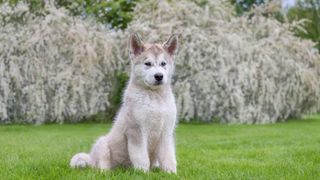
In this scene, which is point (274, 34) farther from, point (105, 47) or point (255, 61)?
point (105, 47)

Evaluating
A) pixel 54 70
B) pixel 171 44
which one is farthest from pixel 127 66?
pixel 171 44

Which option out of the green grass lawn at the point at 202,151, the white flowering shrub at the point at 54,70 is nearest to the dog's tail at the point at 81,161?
the green grass lawn at the point at 202,151

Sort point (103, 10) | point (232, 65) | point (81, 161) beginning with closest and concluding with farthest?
point (81, 161), point (232, 65), point (103, 10)

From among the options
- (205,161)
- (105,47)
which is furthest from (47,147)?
(105,47)

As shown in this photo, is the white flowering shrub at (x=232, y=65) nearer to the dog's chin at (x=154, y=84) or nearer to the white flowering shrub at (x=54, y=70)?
the white flowering shrub at (x=54, y=70)

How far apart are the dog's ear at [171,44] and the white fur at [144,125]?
58 mm

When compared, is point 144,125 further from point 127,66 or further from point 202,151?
point 127,66

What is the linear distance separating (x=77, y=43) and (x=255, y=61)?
4303mm

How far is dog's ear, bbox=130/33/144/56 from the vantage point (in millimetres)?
5223

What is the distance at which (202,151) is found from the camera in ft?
26.3

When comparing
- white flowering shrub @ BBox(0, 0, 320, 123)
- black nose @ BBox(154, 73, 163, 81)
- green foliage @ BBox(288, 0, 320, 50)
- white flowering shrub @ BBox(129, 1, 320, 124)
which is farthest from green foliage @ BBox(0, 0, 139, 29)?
green foliage @ BBox(288, 0, 320, 50)

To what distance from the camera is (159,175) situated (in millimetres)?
5012

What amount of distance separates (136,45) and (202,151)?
10.3ft

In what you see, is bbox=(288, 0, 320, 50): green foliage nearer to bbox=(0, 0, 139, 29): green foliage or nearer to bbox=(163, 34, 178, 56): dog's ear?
bbox=(0, 0, 139, 29): green foliage
